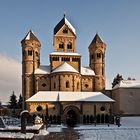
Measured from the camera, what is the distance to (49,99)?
5778 cm

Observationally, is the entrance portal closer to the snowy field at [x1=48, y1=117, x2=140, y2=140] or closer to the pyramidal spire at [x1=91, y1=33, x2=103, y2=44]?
the snowy field at [x1=48, y1=117, x2=140, y2=140]

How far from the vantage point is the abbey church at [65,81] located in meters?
57.1

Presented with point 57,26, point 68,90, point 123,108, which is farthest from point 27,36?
point 123,108

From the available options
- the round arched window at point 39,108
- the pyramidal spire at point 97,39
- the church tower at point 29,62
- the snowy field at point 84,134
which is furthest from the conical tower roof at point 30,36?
the snowy field at point 84,134

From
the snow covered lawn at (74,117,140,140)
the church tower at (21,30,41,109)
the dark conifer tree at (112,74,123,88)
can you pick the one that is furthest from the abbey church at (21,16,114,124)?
the dark conifer tree at (112,74,123,88)

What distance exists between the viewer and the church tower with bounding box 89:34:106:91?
70.3 m

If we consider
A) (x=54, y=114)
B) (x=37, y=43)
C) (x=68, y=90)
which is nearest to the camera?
(x=54, y=114)

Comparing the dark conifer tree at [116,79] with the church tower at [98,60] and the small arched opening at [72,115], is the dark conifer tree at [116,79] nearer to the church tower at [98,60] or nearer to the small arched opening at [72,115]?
the church tower at [98,60]

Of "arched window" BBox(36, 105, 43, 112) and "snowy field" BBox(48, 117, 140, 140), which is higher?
"arched window" BBox(36, 105, 43, 112)

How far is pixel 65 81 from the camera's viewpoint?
208 ft

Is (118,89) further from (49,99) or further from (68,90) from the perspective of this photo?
(49,99)

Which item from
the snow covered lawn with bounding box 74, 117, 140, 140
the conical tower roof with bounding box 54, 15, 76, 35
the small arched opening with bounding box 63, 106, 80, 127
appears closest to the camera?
the snow covered lawn with bounding box 74, 117, 140, 140

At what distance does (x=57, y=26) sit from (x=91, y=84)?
49.8ft

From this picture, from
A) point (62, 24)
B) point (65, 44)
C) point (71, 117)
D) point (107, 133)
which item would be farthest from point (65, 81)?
point (107, 133)
